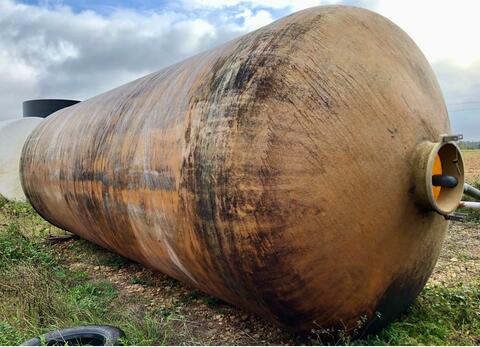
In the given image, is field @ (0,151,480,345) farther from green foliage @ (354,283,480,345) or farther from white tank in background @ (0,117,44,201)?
white tank in background @ (0,117,44,201)

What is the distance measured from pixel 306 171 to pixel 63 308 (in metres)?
2.31

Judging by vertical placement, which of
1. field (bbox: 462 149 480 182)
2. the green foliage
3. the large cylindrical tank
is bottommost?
field (bbox: 462 149 480 182)

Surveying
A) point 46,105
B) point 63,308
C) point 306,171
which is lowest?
point 63,308

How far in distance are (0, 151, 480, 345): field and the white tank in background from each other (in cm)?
584

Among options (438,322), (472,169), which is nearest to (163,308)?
(438,322)

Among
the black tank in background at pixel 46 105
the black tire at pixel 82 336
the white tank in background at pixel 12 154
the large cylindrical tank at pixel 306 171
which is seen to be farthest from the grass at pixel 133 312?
the black tank in background at pixel 46 105

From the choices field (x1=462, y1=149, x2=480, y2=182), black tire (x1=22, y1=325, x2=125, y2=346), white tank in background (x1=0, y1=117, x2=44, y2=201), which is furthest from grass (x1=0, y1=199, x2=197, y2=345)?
field (x1=462, y1=149, x2=480, y2=182)

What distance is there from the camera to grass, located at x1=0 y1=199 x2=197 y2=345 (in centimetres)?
311

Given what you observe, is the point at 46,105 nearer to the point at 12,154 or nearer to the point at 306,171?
the point at 12,154

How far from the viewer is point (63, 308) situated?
3.51 metres

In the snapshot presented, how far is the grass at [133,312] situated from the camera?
9.62 ft

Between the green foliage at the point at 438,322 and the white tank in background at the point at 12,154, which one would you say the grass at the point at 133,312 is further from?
the white tank in background at the point at 12,154

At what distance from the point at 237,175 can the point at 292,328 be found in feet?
3.26

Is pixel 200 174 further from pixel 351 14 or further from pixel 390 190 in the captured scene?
pixel 351 14
